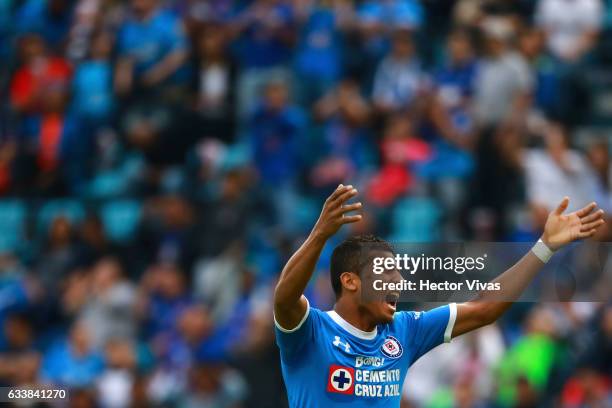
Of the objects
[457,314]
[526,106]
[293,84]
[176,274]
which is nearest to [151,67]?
[293,84]

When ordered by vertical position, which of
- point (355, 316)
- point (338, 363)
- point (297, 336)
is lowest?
point (338, 363)

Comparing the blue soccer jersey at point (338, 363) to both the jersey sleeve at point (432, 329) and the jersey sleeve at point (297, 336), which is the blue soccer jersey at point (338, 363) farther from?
the jersey sleeve at point (432, 329)

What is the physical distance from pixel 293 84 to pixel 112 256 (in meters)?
2.65

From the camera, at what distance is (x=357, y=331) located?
6.71 meters

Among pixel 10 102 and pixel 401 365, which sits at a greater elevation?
pixel 10 102

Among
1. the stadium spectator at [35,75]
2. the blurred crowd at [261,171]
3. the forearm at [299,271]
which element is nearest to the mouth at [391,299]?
the forearm at [299,271]

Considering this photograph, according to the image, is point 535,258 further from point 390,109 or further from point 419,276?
point 390,109

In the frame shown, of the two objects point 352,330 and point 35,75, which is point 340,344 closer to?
point 352,330

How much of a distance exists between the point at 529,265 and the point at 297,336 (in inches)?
46.7

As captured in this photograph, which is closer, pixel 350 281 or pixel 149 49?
pixel 350 281

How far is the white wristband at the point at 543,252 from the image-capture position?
6676 millimetres

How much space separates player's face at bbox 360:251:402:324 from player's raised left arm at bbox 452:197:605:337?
0.50 metres

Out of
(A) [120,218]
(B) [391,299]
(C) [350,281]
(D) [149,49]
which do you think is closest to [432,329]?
(B) [391,299]

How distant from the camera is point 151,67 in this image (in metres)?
16.1
